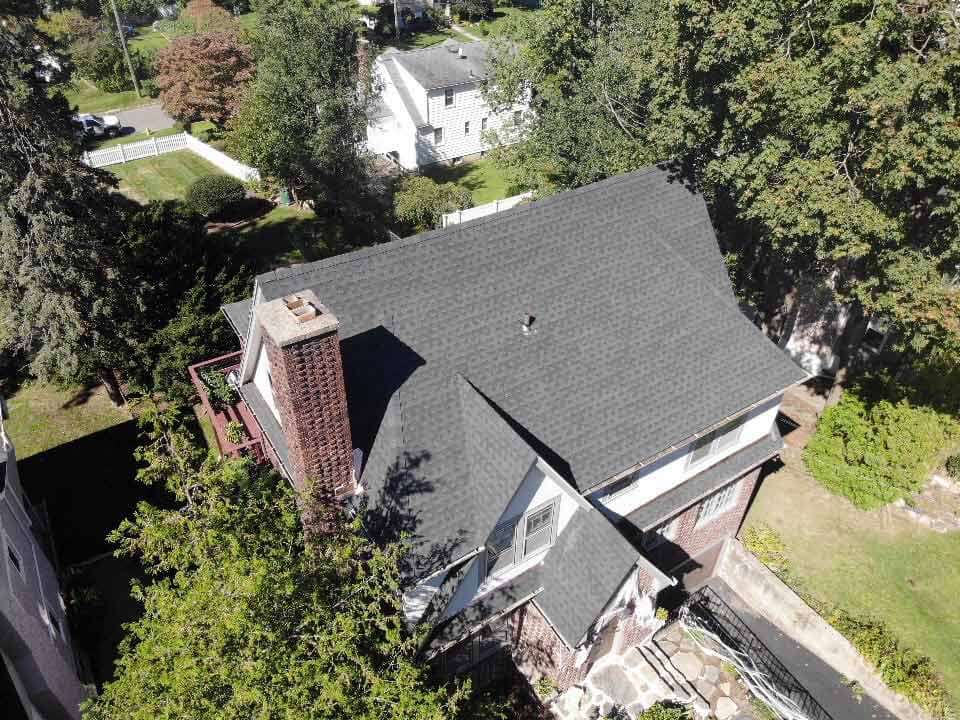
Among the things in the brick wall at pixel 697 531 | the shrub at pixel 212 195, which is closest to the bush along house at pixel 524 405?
the brick wall at pixel 697 531

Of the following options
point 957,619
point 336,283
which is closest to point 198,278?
point 336,283

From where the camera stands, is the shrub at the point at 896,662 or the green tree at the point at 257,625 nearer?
the green tree at the point at 257,625

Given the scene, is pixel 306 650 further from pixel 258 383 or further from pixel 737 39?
pixel 737 39

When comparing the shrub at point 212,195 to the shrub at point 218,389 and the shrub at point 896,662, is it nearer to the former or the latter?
the shrub at point 218,389

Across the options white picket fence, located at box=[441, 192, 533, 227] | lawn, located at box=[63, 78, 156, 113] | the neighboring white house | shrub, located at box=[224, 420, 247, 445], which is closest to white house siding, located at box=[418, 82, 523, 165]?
the neighboring white house

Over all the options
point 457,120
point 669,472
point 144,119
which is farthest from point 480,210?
point 144,119

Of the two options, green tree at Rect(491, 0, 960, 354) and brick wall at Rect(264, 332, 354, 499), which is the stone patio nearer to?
brick wall at Rect(264, 332, 354, 499)

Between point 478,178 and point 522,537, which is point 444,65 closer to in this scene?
point 478,178
